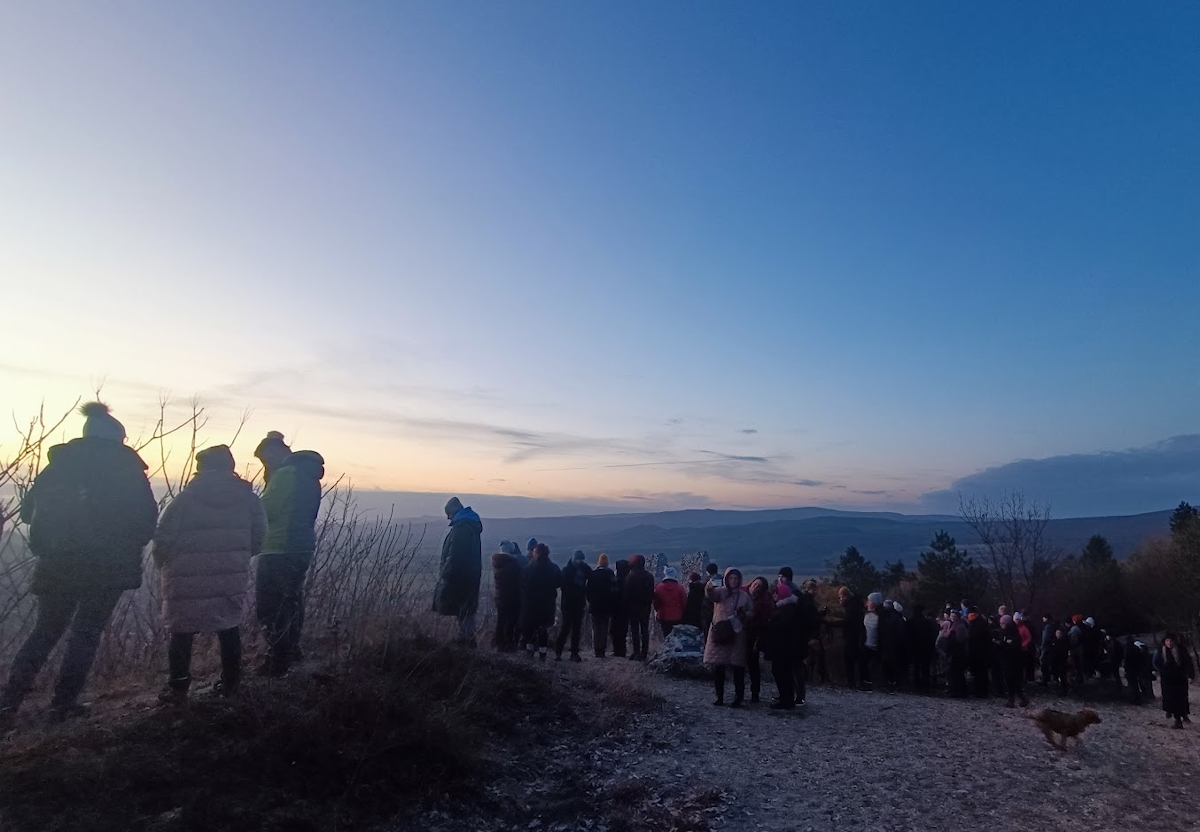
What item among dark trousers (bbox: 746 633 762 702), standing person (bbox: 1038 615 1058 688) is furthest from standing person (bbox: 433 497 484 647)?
standing person (bbox: 1038 615 1058 688)

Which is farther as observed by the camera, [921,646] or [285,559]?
[921,646]

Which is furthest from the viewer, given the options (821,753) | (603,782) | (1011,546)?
(1011,546)

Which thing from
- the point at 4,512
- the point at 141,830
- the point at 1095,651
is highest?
the point at 4,512

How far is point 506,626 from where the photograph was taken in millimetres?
12969

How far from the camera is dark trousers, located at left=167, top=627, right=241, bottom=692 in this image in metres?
6.06

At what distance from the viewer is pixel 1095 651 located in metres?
17.7

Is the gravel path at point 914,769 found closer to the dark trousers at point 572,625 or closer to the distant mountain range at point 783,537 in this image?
the dark trousers at point 572,625

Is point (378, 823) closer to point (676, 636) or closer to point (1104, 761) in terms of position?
point (1104, 761)

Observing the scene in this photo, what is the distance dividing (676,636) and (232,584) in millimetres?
9007

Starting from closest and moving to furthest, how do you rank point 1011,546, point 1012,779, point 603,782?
point 603,782
point 1012,779
point 1011,546

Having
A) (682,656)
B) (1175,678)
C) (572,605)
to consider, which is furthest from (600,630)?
(1175,678)

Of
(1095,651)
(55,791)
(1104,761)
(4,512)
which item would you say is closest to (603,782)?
(55,791)

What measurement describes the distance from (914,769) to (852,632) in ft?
22.1

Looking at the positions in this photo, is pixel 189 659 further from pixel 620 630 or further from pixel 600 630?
pixel 620 630
